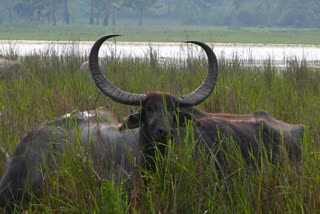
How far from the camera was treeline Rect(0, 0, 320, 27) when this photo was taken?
8906 cm

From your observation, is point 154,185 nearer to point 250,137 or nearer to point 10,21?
point 250,137

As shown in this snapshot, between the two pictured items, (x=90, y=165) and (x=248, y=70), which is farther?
(x=248, y=70)

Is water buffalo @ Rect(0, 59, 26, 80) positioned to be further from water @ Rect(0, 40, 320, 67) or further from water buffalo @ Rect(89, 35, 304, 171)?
water buffalo @ Rect(89, 35, 304, 171)

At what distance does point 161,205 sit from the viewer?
558 centimetres

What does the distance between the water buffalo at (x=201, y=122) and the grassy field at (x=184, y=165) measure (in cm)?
29

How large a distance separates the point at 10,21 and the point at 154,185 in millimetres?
84398

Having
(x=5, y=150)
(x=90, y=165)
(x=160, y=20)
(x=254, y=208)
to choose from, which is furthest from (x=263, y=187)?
(x=160, y=20)

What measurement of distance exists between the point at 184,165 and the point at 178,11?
9575cm

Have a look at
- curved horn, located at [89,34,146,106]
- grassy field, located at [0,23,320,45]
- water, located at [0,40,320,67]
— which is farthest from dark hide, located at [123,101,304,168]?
grassy field, located at [0,23,320,45]

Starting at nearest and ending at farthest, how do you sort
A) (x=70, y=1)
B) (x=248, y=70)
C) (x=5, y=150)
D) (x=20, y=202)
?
1. (x=20, y=202)
2. (x=5, y=150)
3. (x=248, y=70)
4. (x=70, y=1)

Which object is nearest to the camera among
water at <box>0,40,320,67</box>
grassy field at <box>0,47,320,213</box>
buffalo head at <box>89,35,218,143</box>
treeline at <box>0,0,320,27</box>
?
grassy field at <box>0,47,320,213</box>

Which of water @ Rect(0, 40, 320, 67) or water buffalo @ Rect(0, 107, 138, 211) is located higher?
water @ Rect(0, 40, 320, 67)

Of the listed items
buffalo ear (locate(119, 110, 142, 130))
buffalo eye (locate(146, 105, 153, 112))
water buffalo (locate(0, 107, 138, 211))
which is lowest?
water buffalo (locate(0, 107, 138, 211))

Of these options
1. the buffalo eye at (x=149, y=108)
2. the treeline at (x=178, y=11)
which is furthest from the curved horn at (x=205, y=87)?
the treeline at (x=178, y=11)
